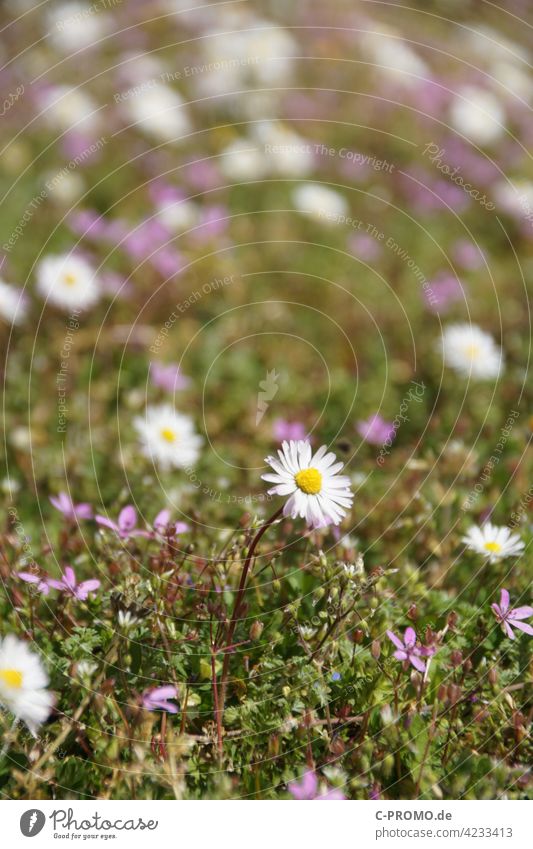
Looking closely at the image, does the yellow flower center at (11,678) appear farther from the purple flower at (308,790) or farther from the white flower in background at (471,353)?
the white flower in background at (471,353)
